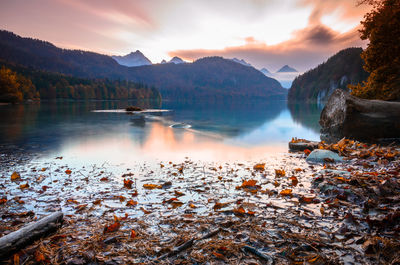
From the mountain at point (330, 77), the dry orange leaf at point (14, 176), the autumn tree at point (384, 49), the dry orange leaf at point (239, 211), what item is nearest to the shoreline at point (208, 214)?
the dry orange leaf at point (239, 211)

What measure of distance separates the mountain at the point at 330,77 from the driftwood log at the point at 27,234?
137 m

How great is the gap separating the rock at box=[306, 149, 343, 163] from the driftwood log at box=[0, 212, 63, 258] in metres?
8.54

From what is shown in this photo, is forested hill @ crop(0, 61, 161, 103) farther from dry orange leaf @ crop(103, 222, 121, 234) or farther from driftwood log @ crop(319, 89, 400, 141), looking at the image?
driftwood log @ crop(319, 89, 400, 141)

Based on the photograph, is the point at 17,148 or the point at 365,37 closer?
the point at 17,148

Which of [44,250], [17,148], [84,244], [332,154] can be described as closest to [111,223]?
[84,244]

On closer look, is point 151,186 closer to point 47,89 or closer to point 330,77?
point 47,89

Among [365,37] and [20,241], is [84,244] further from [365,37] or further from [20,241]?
[365,37]

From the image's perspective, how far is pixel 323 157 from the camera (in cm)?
891

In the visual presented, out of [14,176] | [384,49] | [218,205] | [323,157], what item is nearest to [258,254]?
[218,205]

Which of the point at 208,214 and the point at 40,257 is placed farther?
the point at 208,214

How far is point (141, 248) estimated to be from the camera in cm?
331

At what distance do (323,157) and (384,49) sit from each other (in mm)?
13667

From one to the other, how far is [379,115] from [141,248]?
14573 millimetres

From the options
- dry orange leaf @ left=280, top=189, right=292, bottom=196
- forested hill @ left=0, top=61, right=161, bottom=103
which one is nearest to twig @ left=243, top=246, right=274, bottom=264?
dry orange leaf @ left=280, top=189, right=292, bottom=196
